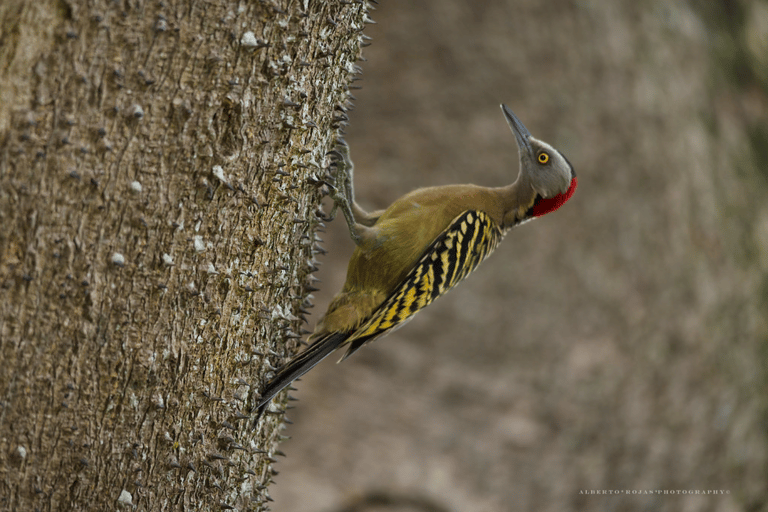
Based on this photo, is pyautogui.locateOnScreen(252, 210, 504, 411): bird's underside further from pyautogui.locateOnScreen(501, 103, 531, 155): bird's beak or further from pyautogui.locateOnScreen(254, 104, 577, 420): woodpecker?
pyautogui.locateOnScreen(501, 103, 531, 155): bird's beak

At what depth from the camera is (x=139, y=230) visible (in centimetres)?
187

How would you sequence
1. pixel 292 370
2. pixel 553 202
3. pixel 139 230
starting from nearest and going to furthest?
pixel 139 230 < pixel 292 370 < pixel 553 202

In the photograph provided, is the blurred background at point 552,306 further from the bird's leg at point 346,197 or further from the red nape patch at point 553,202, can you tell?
the bird's leg at point 346,197

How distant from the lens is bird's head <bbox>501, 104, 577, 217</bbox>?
3855 mm

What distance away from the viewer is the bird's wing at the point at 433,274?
3.17 meters

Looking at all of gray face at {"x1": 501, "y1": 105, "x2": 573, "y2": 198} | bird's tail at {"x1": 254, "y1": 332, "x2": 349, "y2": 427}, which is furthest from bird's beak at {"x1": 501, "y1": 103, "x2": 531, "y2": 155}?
bird's tail at {"x1": 254, "y1": 332, "x2": 349, "y2": 427}

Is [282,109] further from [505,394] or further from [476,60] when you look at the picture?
[505,394]

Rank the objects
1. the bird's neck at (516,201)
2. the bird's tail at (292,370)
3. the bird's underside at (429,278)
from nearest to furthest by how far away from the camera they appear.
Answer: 1. the bird's tail at (292,370)
2. the bird's underside at (429,278)
3. the bird's neck at (516,201)

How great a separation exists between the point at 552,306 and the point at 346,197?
402 centimetres

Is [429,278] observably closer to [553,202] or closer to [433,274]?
[433,274]

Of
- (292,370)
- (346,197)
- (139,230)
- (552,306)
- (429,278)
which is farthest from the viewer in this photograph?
(552,306)

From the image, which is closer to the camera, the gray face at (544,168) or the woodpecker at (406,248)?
the woodpecker at (406,248)

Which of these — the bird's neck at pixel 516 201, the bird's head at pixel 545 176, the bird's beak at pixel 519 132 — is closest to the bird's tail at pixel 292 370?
the bird's neck at pixel 516 201

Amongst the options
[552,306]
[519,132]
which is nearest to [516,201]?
[519,132]
